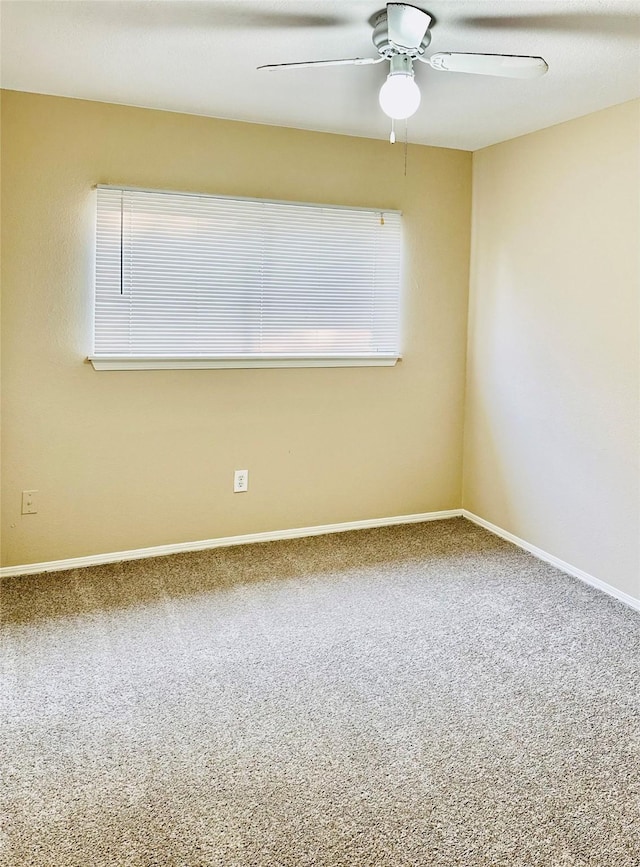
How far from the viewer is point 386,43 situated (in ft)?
7.55

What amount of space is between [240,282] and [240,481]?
1.11 metres

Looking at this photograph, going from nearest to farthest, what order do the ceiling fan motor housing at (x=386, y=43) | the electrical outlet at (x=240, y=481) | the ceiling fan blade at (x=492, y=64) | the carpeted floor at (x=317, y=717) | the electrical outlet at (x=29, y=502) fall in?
the carpeted floor at (x=317, y=717) < the ceiling fan blade at (x=492, y=64) < the ceiling fan motor housing at (x=386, y=43) < the electrical outlet at (x=29, y=502) < the electrical outlet at (x=240, y=481)

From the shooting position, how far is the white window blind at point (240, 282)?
338cm

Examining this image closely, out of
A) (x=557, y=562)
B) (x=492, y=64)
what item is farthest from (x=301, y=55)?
(x=557, y=562)

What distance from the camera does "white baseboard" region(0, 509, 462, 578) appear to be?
339 centimetres

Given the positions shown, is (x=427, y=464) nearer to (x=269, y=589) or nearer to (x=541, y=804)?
(x=269, y=589)

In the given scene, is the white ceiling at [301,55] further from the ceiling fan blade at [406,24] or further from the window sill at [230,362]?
the window sill at [230,362]

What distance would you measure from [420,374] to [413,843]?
2.91 metres

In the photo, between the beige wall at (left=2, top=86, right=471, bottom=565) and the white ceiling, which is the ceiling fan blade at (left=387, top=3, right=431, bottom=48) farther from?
the beige wall at (left=2, top=86, right=471, bottom=565)

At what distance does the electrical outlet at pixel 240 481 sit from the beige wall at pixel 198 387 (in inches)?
1.5

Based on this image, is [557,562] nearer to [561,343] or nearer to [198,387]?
[561,343]

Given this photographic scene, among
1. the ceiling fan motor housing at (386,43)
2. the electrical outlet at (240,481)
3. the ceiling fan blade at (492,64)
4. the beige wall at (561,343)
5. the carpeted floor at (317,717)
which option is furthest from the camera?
the electrical outlet at (240,481)

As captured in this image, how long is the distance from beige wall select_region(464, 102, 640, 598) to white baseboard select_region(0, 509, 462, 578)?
47cm

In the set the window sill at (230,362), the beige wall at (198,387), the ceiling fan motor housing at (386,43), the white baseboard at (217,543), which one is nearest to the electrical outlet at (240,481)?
the beige wall at (198,387)
